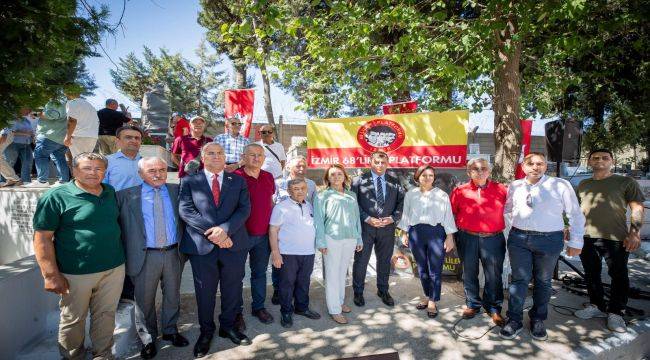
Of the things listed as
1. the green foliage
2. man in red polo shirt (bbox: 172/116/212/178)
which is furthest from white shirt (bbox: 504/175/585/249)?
the green foliage

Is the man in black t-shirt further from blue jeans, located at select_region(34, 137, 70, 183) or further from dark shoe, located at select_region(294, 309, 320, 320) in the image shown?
dark shoe, located at select_region(294, 309, 320, 320)

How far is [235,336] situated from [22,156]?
646cm

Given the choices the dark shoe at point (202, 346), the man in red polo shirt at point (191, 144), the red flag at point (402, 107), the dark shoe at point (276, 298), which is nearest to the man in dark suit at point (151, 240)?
the dark shoe at point (202, 346)

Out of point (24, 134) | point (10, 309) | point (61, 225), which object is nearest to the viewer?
point (61, 225)

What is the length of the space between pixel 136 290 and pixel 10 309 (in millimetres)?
1123

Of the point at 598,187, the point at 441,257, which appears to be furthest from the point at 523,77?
the point at 441,257

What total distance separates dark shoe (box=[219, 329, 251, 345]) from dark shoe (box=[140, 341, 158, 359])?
2.11 ft

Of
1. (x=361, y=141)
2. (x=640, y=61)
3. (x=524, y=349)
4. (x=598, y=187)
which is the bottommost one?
(x=524, y=349)

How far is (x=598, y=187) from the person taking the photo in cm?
390

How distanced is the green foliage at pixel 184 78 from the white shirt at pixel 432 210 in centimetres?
2025

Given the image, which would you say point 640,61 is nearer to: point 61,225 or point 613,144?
point 613,144

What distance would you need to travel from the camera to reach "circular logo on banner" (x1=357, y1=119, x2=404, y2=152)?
5.33 metres

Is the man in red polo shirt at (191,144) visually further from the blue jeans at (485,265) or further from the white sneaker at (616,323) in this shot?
the white sneaker at (616,323)

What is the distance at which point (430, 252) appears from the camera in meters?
4.02
